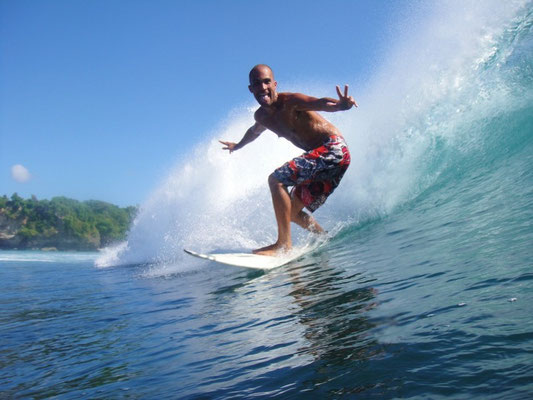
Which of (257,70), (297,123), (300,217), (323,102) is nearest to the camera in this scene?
(323,102)

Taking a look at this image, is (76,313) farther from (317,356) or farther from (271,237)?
(271,237)

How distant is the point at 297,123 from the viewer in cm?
547

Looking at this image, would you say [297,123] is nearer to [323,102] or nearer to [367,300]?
[323,102]

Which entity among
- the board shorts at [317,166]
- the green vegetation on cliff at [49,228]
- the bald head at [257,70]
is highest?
the green vegetation on cliff at [49,228]

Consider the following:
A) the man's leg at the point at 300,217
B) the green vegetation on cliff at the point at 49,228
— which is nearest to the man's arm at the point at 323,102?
the man's leg at the point at 300,217

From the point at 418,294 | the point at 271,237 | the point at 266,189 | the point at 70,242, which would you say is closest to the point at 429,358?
the point at 418,294

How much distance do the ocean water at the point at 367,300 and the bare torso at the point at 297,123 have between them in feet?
4.61

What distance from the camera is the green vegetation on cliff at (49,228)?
76.8 meters

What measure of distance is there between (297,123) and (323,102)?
22.9 inches

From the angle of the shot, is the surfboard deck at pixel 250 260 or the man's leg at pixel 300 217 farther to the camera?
the man's leg at pixel 300 217

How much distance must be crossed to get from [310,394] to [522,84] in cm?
889

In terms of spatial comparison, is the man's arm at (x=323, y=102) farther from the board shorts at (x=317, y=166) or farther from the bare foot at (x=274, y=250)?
the bare foot at (x=274, y=250)

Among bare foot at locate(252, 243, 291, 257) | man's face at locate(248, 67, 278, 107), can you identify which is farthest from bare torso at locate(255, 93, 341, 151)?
bare foot at locate(252, 243, 291, 257)

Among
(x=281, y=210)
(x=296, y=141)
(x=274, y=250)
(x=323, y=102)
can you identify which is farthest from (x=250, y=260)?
(x=323, y=102)
